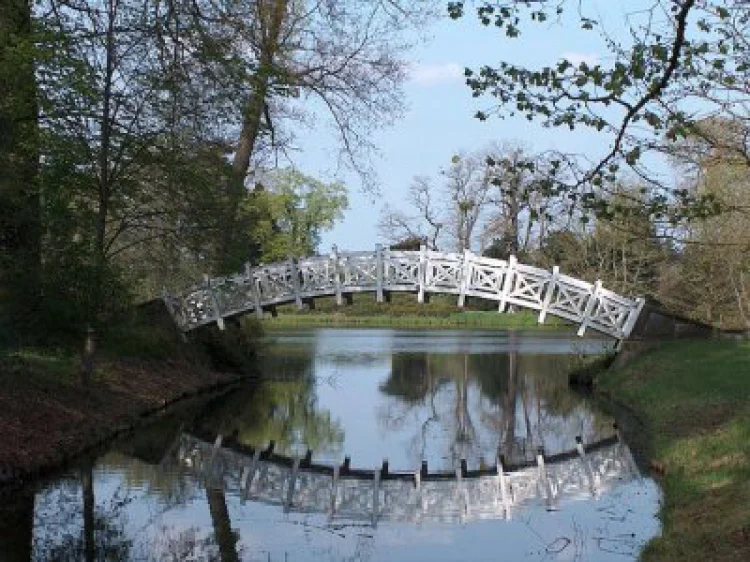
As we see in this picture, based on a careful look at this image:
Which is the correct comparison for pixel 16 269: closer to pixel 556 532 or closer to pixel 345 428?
pixel 345 428

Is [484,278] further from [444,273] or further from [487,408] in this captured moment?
[487,408]

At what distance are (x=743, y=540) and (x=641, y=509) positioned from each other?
4.24 m

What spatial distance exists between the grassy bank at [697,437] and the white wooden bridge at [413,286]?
203cm

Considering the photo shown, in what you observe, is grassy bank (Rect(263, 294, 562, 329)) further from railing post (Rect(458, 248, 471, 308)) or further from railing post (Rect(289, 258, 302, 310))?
railing post (Rect(458, 248, 471, 308))

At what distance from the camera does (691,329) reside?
2962 cm

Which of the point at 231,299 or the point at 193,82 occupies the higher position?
the point at 193,82

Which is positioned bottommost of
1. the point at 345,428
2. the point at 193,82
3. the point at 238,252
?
the point at 345,428

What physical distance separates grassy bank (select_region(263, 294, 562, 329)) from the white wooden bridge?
39.7 meters

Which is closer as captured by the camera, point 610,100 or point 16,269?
point 610,100

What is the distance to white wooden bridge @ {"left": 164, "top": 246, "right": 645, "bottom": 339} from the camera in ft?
96.8

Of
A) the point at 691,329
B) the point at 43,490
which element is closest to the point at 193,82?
the point at 43,490

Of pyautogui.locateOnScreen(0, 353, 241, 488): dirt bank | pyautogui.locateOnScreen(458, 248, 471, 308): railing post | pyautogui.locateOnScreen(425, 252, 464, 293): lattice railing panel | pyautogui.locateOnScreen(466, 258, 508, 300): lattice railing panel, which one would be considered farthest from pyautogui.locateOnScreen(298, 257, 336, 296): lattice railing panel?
pyautogui.locateOnScreen(0, 353, 241, 488): dirt bank

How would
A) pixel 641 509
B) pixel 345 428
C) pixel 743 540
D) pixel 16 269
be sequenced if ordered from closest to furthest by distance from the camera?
pixel 743 540 → pixel 641 509 → pixel 16 269 → pixel 345 428

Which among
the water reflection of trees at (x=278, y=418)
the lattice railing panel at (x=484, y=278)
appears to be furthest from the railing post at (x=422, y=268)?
the water reflection of trees at (x=278, y=418)
